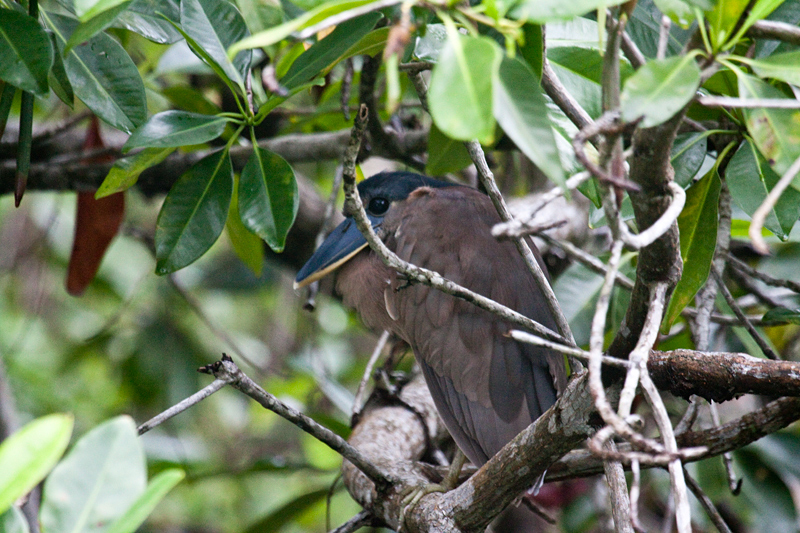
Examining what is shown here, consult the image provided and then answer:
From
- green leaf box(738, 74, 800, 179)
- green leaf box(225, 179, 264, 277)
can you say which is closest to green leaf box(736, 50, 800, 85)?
green leaf box(738, 74, 800, 179)

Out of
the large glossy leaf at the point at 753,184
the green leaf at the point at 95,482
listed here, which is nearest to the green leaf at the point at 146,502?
the green leaf at the point at 95,482

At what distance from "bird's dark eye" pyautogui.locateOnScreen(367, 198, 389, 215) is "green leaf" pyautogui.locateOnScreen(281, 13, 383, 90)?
1.10m

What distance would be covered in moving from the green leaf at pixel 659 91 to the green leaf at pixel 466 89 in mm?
170

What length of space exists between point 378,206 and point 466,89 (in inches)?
64.5

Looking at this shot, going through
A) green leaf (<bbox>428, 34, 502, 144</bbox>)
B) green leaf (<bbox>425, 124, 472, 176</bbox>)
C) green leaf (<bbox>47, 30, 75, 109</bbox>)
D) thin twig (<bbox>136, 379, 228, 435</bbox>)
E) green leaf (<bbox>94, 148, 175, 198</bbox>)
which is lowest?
thin twig (<bbox>136, 379, 228, 435</bbox>)

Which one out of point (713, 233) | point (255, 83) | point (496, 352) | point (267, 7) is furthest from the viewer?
point (255, 83)

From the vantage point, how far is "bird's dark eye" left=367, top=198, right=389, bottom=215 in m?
2.33

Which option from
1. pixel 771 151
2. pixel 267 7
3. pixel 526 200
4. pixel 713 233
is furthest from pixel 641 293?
pixel 526 200

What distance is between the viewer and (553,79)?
1.16 m

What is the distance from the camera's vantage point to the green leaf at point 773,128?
857mm

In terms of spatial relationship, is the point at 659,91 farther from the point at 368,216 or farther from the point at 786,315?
the point at 368,216

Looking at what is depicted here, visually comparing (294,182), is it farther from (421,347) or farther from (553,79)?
(421,347)

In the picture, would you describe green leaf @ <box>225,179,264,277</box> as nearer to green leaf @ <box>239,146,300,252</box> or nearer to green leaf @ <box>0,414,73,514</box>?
green leaf @ <box>239,146,300,252</box>

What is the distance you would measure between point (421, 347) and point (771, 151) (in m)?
1.39
